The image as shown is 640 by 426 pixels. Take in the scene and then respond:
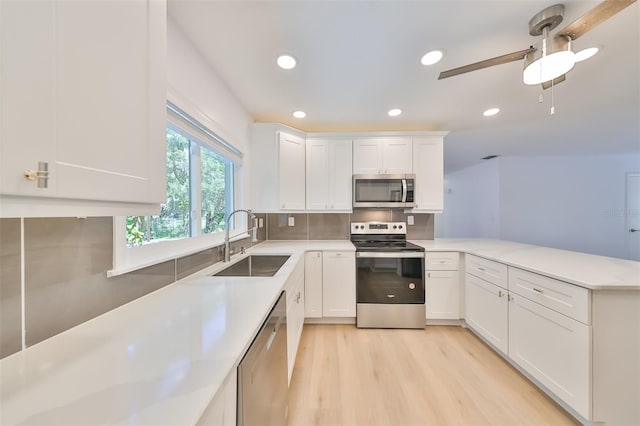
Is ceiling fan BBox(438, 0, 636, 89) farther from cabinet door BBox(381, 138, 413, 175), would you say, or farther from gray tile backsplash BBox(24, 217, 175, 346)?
gray tile backsplash BBox(24, 217, 175, 346)

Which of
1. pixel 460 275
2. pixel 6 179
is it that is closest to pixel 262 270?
pixel 6 179

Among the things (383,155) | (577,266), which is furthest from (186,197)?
(577,266)

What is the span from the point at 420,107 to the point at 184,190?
2378 mm

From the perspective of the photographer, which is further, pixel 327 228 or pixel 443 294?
pixel 327 228

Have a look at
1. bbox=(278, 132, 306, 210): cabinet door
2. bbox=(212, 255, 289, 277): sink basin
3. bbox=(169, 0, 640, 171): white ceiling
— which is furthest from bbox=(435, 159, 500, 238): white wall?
bbox=(212, 255, 289, 277): sink basin

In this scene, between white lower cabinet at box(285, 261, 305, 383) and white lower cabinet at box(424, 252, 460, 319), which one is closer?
white lower cabinet at box(285, 261, 305, 383)

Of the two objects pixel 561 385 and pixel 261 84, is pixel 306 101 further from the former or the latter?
pixel 561 385

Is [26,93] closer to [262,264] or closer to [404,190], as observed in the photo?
[262,264]

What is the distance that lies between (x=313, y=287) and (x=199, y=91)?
2.08 m

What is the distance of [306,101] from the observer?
231 centimetres

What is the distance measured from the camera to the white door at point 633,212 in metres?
4.70

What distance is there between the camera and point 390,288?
2.56m

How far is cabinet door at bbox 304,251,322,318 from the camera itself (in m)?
2.57

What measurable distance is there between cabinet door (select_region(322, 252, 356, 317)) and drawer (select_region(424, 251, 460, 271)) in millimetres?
830
